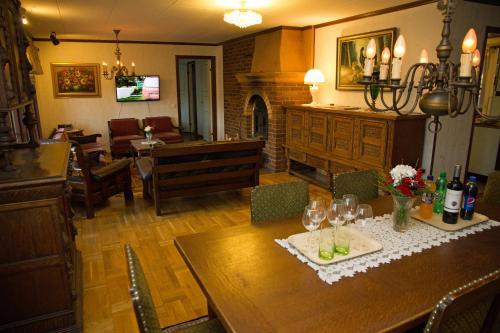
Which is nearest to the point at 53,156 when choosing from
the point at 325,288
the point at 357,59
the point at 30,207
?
the point at 30,207

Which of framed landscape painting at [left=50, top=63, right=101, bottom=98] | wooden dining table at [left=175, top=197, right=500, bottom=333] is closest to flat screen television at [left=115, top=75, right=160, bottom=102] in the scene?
framed landscape painting at [left=50, top=63, right=101, bottom=98]

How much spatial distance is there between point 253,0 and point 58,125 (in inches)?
201

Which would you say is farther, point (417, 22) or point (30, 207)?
point (417, 22)

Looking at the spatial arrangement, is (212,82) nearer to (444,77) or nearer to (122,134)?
(122,134)

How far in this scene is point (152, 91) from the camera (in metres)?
7.55

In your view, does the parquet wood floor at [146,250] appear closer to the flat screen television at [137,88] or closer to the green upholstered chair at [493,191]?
the green upholstered chair at [493,191]

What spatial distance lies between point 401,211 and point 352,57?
3.44 meters

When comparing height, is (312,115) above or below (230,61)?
below

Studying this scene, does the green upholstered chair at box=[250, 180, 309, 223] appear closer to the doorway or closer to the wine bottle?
the wine bottle

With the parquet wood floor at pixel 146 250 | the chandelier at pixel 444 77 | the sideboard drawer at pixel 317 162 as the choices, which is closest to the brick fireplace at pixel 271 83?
the sideboard drawer at pixel 317 162

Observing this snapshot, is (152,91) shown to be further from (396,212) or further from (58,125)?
(396,212)

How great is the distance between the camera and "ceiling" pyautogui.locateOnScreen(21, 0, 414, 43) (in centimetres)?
391

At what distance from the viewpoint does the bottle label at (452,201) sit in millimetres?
1755

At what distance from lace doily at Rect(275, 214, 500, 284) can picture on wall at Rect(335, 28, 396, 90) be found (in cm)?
295
